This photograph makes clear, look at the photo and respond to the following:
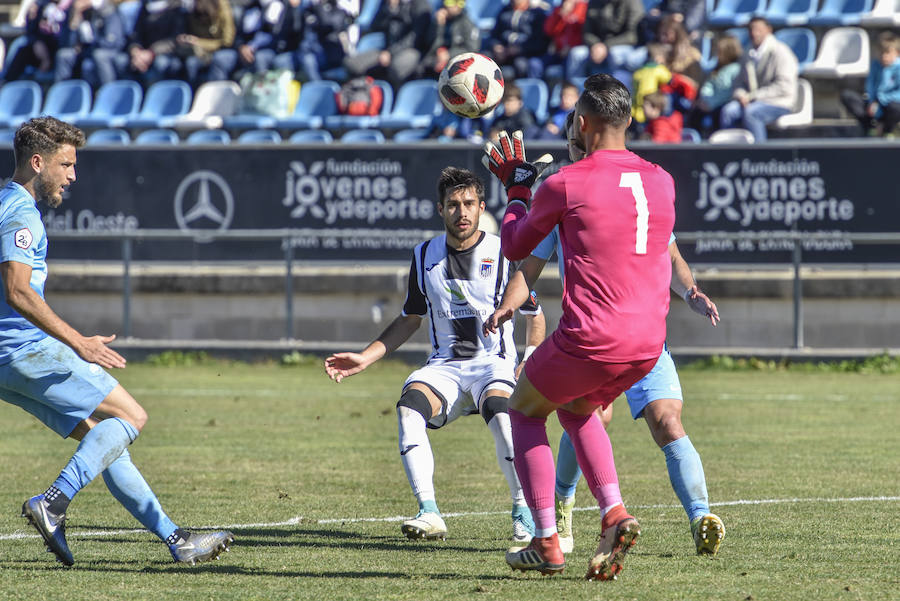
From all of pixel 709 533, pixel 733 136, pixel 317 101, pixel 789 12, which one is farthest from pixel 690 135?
pixel 709 533

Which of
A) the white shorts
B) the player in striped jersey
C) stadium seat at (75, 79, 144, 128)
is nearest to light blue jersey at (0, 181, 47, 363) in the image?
the player in striped jersey

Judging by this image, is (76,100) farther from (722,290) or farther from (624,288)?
(624,288)

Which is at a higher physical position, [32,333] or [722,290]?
[32,333]

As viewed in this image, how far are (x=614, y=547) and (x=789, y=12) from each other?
18.2m

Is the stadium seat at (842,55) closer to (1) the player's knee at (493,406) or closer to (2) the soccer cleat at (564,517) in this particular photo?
(1) the player's knee at (493,406)

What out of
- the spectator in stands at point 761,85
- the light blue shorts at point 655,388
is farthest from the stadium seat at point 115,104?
the light blue shorts at point 655,388

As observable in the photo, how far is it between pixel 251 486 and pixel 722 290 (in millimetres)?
9466

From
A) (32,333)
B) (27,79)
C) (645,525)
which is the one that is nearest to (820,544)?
(645,525)

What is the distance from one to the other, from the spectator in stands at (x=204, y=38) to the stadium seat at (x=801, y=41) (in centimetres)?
934

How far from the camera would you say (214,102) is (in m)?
23.4

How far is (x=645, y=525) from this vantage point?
25.1 feet

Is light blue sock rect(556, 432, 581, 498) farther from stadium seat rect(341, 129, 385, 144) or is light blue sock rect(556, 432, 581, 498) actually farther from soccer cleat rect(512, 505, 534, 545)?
stadium seat rect(341, 129, 385, 144)

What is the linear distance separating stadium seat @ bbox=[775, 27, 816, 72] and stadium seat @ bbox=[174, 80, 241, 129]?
8.92m

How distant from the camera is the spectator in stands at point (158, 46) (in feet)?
81.0
